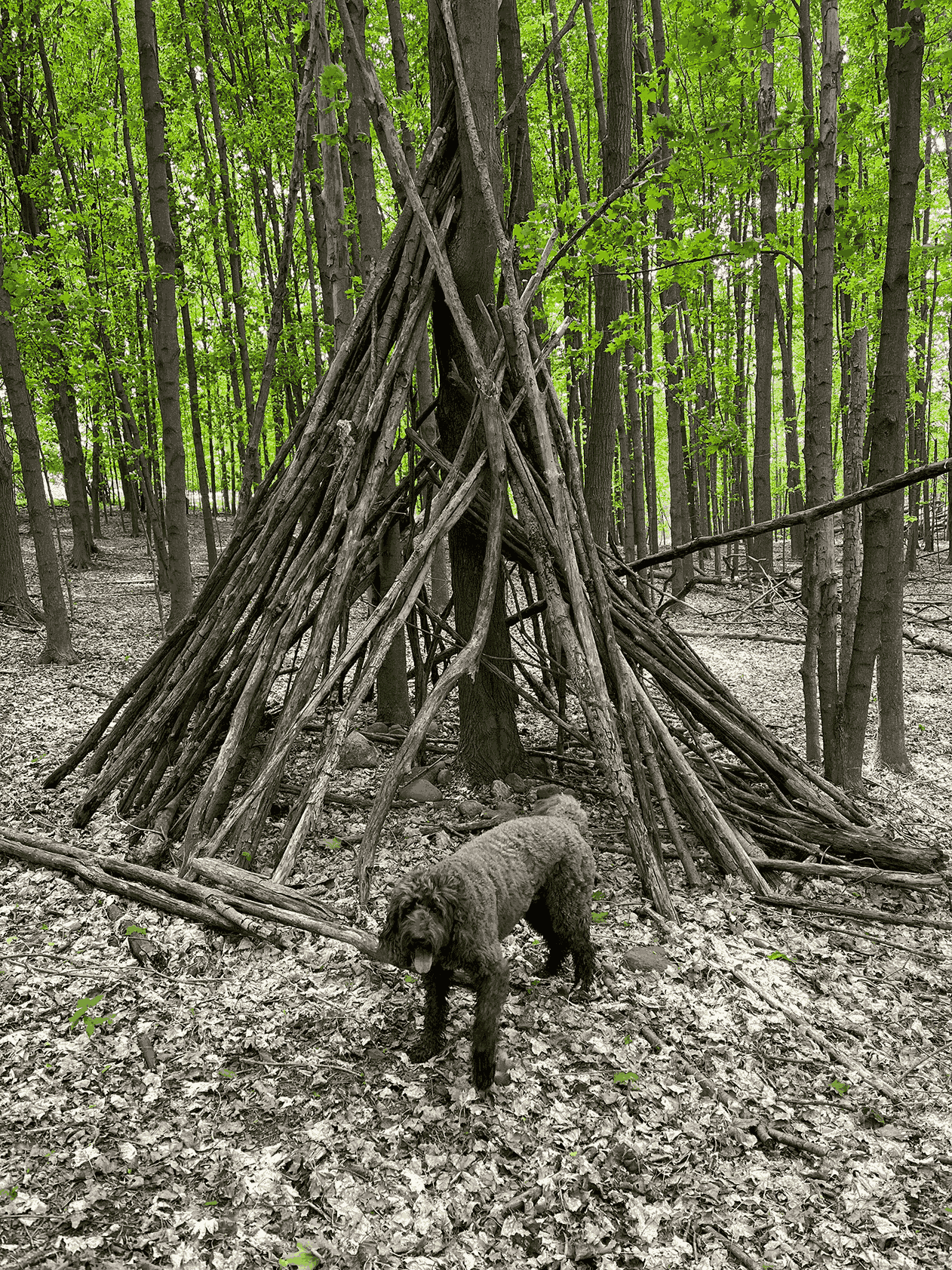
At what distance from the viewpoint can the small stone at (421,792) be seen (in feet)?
18.5

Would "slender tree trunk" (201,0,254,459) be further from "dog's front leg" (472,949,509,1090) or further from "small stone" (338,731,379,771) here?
"dog's front leg" (472,949,509,1090)

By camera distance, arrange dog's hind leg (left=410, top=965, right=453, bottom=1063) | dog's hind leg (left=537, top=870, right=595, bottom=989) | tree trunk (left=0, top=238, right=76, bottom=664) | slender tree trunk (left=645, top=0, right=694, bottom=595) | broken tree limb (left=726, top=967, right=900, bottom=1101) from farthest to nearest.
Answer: slender tree trunk (left=645, top=0, right=694, bottom=595) → tree trunk (left=0, top=238, right=76, bottom=664) → dog's hind leg (left=537, top=870, right=595, bottom=989) → broken tree limb (left=726, top=967, right=900, bottom=1101) → dog's hind leg (left=410, top=965, right=453, bottom=1063)

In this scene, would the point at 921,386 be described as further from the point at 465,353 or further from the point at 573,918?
the point at 573,918

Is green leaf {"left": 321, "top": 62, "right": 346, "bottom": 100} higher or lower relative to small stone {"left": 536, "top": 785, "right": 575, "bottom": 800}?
higher

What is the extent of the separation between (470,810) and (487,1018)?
8.04ft

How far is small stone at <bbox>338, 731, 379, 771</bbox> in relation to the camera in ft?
20.5

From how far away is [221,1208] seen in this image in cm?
253

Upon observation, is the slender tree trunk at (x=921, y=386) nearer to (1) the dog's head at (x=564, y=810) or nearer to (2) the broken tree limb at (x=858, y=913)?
(2) the broken tree limb at (x=858, y=913)

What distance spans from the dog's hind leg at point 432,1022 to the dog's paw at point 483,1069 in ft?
0.69

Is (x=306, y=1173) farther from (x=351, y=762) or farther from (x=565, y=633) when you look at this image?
(x=351, y=762)

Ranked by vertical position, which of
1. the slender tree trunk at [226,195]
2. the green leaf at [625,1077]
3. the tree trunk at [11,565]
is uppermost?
the slender tree trunk at [226,195]

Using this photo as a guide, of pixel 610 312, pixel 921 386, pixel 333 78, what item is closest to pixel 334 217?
pixel 333 78

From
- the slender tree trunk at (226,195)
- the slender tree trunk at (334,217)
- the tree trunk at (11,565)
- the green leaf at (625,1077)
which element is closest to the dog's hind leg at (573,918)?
the green leaf at (625,1077)

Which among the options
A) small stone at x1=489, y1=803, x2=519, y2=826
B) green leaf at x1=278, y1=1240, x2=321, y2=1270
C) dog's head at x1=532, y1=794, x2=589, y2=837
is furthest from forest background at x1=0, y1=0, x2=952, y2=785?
green leaf at x1=278, y1=1240, x2=321, y2=1270
